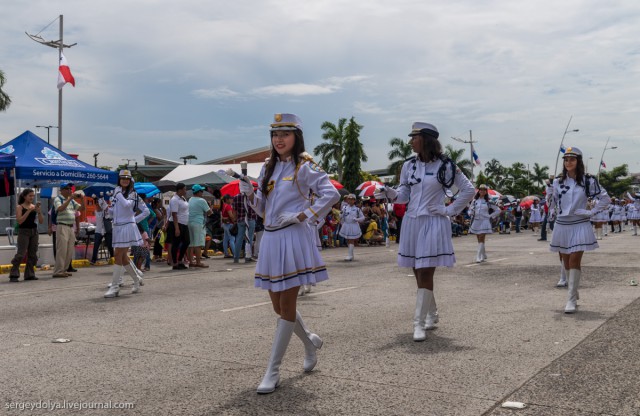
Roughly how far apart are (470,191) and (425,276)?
1.07 m

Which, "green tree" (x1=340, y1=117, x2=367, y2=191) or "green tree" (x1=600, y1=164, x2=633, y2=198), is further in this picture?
"green tree" (x1=600, y1=164, x2=633, y2=198)

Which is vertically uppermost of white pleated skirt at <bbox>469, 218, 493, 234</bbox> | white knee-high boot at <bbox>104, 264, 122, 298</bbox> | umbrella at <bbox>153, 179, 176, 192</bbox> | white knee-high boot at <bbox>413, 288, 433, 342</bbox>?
umbrella at <bbox>153, 179, 176, 192</bbox>

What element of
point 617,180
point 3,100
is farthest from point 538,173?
point 3,100

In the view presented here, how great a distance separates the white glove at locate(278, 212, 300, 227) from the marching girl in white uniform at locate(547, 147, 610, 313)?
484cm

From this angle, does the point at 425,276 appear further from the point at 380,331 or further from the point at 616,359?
the point at 616,359

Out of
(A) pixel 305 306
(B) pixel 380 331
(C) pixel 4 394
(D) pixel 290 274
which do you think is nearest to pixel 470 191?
(B) pixel 380 331

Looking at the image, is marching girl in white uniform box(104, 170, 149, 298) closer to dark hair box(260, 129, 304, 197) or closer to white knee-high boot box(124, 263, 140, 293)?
white knee-high boot box(124, 263, 140, 293)

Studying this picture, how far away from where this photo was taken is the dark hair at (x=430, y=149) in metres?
6.97

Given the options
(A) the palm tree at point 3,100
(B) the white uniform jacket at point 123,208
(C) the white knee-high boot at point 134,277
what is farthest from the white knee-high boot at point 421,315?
→ (A) the palm tree at point 3,100

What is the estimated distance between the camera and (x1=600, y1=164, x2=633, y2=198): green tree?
3994 inches

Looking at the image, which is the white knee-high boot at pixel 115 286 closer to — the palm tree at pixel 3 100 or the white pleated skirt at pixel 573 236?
the white pleated skirt at pixel 573 236

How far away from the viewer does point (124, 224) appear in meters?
10.7

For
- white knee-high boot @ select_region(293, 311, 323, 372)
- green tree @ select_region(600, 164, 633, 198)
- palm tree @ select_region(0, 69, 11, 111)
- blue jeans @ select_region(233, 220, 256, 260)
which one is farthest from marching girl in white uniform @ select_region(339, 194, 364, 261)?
green tree @ select_region(600, 164, 633, 198)

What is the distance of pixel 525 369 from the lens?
5.38 metres
